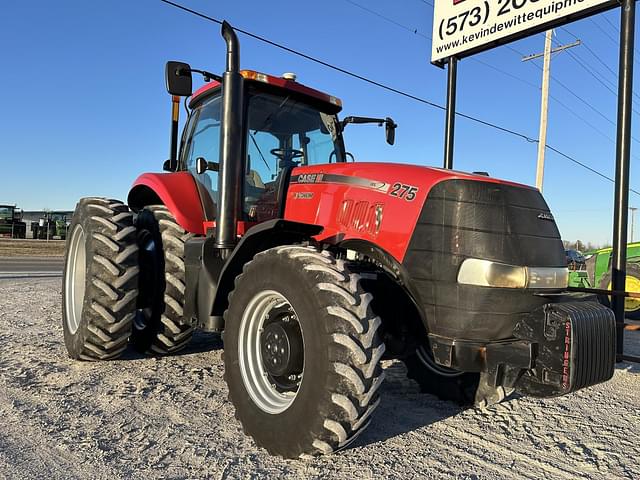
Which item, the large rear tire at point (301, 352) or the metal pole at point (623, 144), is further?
the metal pole at point (623, 144)

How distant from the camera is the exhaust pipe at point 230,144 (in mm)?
3529

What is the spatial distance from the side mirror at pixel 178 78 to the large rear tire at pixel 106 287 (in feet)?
A: 4.42

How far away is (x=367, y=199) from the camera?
10.1 feet

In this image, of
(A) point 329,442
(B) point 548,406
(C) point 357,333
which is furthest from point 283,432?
(B) point 548,406

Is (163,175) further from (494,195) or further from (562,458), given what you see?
(562,458)

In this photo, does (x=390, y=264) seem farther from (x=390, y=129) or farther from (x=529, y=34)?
(x=529, y=34)

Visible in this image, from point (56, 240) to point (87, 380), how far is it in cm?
3300

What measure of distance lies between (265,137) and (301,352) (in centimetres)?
199

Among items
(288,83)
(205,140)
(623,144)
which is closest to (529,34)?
(623,144)

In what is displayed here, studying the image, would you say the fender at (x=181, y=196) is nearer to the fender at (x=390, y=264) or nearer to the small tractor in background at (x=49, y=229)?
the fender at (x=390, y=264)

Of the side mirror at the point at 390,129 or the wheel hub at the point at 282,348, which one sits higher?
the side mirror at the point at 390,129

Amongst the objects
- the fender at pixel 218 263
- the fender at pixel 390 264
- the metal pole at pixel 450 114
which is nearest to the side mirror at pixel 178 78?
the fender at pixel 218 263

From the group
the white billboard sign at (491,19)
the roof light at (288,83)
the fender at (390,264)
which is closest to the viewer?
the fender at (390,264)

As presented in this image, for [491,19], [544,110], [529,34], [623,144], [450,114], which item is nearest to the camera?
[623,144]
